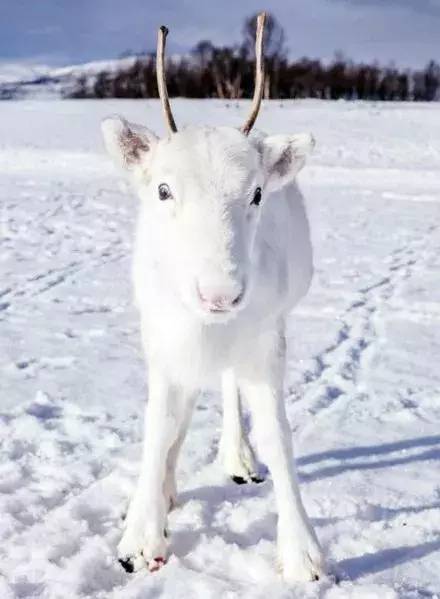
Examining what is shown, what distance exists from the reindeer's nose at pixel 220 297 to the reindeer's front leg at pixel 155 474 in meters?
0.79

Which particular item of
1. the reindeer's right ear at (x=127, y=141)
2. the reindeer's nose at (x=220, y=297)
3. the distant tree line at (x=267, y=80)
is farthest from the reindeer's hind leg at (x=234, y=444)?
the distant tree line at (x=267, y=80)

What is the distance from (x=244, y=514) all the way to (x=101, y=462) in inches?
35.3

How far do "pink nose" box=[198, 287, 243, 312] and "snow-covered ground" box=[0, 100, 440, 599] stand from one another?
3.58 ft

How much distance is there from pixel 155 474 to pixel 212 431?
128cm

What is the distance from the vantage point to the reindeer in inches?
106

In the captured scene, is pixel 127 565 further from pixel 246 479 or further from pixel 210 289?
pixel 210 289

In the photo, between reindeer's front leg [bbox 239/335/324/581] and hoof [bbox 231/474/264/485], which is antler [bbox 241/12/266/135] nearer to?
reindeer's front leg [bbox 239/335/324/581]

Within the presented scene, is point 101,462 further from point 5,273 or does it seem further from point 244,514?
point 5,273

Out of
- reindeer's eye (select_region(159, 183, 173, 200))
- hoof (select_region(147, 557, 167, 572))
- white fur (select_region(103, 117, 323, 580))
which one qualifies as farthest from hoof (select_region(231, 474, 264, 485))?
reindeer's eye (select_region(159, 183, 173, 200))

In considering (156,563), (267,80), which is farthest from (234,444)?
(267,80)

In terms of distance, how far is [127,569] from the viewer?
3127 mm

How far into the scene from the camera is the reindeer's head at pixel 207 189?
261 centimetres

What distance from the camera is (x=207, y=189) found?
2.73 m

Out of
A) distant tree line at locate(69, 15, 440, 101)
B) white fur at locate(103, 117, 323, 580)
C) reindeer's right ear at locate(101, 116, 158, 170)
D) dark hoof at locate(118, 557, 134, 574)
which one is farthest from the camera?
distant tree line at locate(69, 15, 440, 101)
